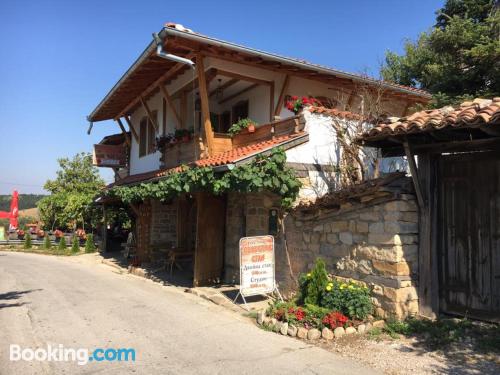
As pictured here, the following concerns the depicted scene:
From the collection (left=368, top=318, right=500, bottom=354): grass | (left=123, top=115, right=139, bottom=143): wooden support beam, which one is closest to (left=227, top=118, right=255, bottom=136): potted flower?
(left=368, top=318, right=500, bottom=354): grass

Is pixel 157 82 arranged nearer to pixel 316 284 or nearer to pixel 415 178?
pixel 316 284

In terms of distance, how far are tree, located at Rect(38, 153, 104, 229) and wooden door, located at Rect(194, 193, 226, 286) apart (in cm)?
1233

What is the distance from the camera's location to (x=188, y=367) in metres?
4.78

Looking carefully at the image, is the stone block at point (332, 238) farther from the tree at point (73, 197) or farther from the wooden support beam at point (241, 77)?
the tree at point (73, 197)

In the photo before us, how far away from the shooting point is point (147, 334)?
616cm

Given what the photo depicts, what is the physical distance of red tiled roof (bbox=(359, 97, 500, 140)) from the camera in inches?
193

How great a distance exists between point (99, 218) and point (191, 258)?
11.1 meters

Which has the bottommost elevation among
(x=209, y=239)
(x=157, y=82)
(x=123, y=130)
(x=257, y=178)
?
(x=209, y=239)

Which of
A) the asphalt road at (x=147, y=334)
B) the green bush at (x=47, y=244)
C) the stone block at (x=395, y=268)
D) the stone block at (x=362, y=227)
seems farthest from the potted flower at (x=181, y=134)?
the green bush at (x=47, y=244)

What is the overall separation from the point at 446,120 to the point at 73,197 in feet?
74.5

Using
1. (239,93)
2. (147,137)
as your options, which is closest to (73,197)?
(147,137)

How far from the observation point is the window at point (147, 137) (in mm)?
16250

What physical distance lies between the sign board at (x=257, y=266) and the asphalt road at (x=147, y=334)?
702mm

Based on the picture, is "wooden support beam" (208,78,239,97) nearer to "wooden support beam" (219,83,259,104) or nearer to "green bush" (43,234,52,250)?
A: "wooden support beam" (219,83,259,104)
